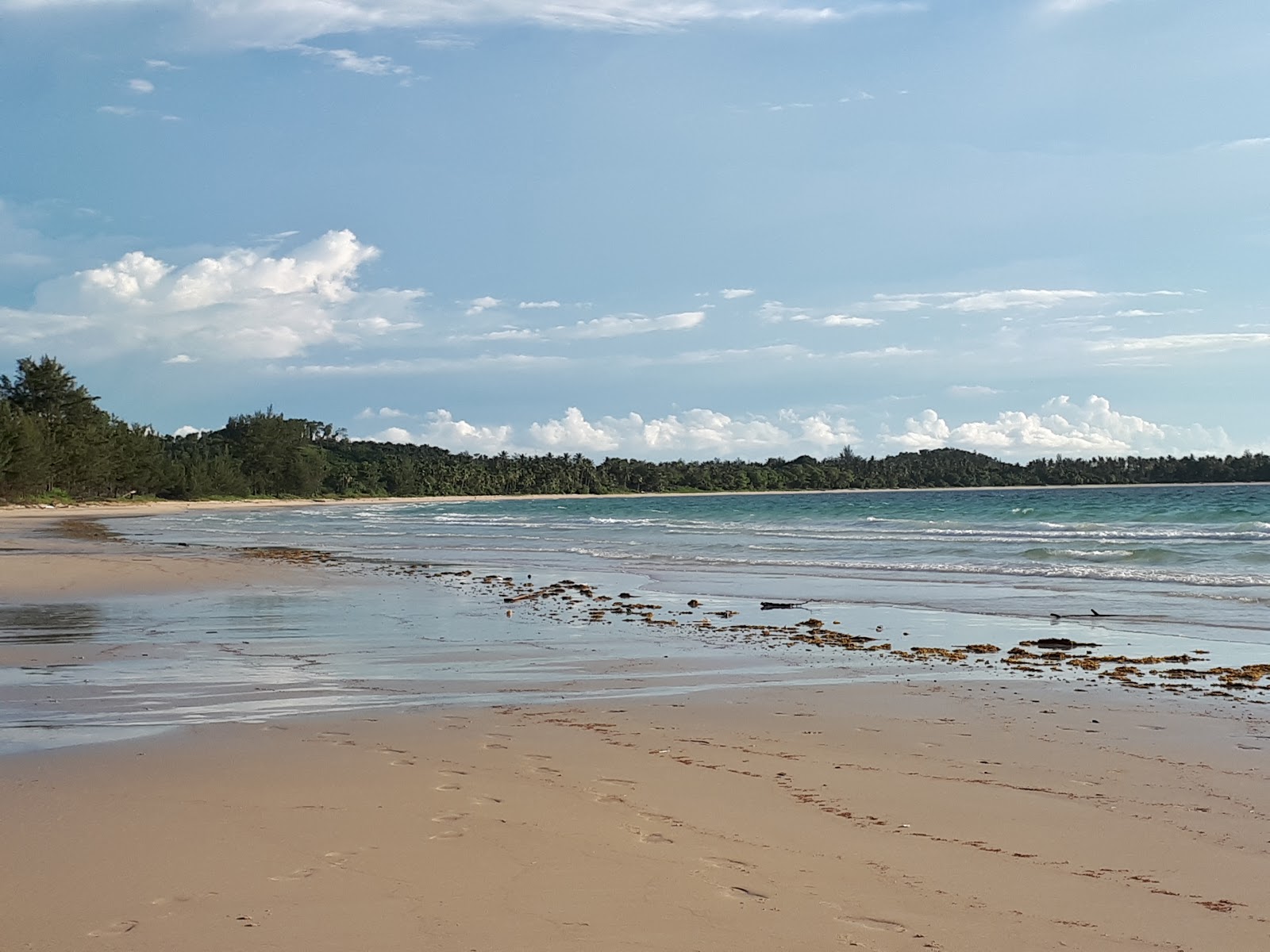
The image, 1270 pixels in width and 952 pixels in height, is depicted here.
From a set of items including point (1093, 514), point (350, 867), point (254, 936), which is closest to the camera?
point (254, 936)

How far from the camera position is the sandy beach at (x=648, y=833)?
439 cm

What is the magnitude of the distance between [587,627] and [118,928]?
1178 cm

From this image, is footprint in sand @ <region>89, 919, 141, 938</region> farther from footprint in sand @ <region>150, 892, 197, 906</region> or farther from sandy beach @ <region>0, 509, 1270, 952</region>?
footprint in sand @ <region>150, 892, 197, 906</region>

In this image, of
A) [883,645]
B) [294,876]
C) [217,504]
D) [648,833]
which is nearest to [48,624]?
[883,645]

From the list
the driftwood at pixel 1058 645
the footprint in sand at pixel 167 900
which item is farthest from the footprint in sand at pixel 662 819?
the driftwood at pixel 1058 645

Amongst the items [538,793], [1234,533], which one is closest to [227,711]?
[538,793]

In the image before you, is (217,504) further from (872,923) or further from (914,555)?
(872,923)

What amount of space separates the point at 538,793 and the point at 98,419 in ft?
335

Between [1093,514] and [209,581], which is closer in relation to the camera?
[209,581]

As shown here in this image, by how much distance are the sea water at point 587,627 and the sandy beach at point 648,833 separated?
5.74 ft

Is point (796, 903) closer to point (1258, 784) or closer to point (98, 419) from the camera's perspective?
point (1258, 784)

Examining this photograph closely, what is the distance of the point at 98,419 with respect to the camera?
96562 millimetres

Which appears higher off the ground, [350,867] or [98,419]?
[98,419]

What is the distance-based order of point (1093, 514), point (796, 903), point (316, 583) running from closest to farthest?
point (796, 903), point (316, 583), point (1093, 514)
